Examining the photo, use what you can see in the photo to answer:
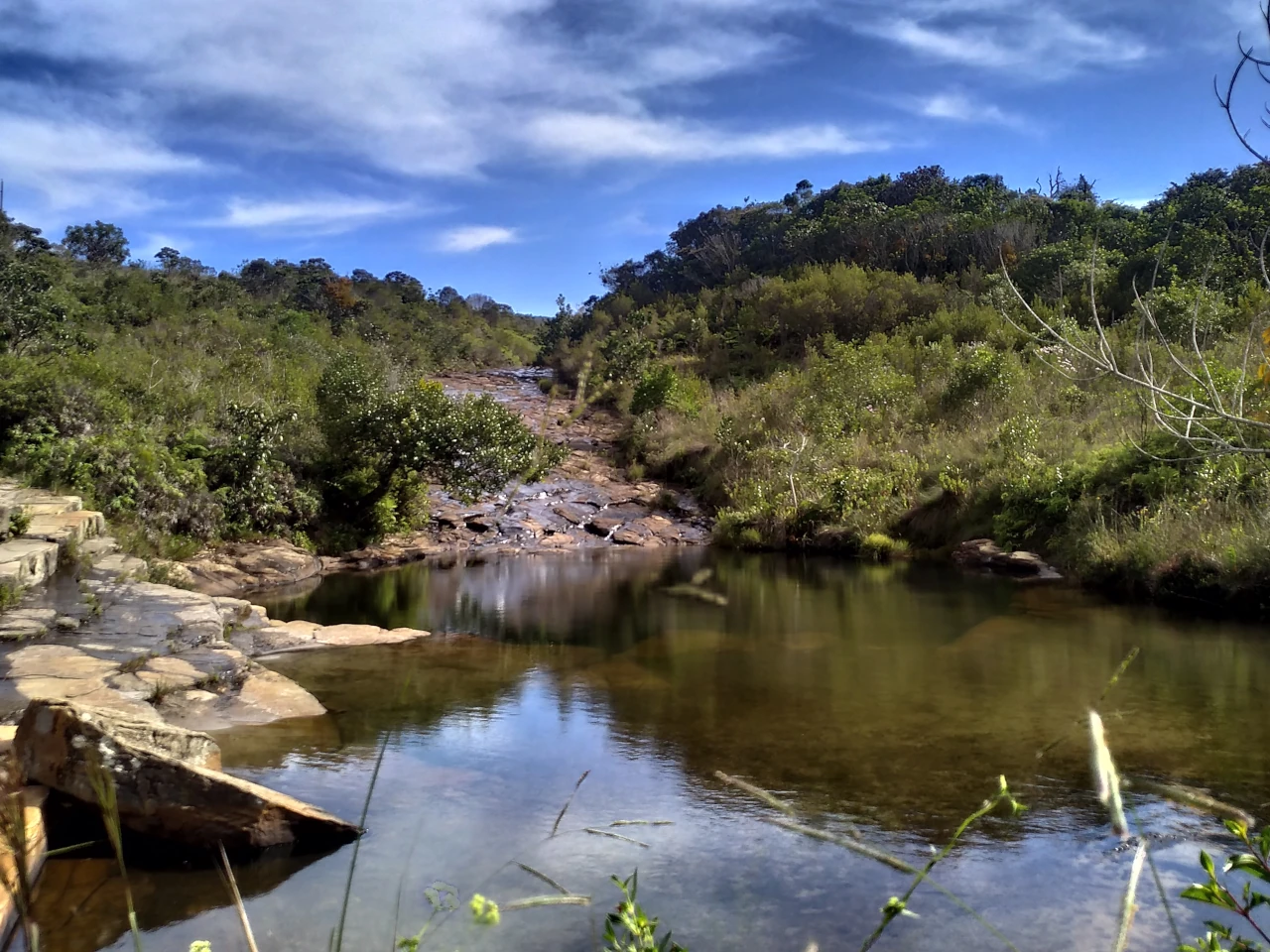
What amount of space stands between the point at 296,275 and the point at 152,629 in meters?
44.6

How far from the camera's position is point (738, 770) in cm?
570

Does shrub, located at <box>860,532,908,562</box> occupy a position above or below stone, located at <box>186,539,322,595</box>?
above

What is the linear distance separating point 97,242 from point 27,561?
38.5m

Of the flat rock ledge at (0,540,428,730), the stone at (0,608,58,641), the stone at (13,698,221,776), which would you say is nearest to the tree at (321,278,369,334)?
the flat rock ledge at (0,540,428,730)

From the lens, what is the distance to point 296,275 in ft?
160

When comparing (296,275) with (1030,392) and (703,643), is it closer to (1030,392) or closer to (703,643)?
(1030,392)

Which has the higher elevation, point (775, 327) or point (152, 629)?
point (775, 327)

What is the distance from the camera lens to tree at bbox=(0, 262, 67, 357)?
16812 millimetres

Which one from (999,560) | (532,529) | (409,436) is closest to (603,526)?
(532,529)

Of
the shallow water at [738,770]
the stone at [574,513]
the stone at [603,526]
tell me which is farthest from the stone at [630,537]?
the shallow water at [738,770]

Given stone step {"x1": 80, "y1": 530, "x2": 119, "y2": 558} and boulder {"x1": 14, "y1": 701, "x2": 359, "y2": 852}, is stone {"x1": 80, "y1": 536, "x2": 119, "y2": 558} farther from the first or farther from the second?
boulder {"x1": 14, "y1": 701, "x2": 359, "y2": 852}

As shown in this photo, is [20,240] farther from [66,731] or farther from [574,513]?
[66,731]

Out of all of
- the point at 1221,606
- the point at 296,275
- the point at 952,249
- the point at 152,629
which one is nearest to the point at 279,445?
the point at 152,629

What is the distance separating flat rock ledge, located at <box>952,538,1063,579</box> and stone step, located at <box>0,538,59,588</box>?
12.5 m
